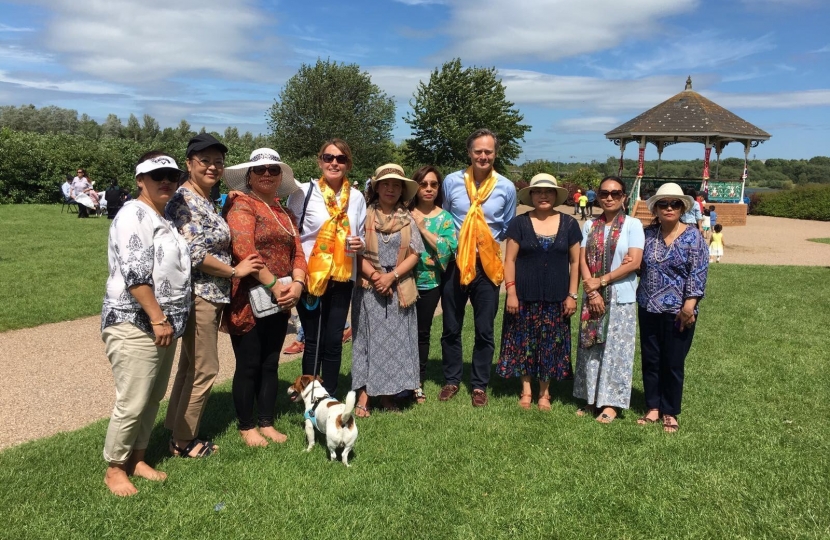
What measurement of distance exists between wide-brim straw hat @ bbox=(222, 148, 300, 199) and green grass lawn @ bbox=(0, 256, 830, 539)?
188 centimetres

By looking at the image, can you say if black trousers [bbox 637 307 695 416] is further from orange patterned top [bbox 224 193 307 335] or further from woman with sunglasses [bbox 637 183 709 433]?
orange patterned top [bbox 224 193 307 335]

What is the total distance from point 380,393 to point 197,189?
85.6 inches

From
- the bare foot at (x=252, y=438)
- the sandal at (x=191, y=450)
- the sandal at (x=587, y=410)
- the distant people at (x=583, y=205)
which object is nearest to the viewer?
the sandal at (x=191, y=450)

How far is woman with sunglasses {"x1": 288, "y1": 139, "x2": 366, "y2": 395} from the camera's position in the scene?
421cm

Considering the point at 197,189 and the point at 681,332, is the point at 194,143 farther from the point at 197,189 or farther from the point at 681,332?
the point at 681,332

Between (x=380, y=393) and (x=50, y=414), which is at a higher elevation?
(x=380, y=393)

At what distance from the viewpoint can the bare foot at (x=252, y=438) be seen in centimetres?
416

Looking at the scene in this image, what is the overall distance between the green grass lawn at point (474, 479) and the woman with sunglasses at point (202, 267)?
0.50m

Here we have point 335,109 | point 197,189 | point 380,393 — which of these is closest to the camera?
point 197,189

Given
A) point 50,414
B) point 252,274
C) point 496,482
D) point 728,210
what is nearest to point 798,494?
point 496,482

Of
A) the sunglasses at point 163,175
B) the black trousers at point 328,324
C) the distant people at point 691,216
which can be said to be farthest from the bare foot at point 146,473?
the distant people at point 691,216

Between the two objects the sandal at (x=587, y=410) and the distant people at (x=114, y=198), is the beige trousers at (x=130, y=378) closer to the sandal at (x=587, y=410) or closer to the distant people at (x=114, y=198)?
the sandal at (x=587, y=410)

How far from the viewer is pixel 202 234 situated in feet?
11.6

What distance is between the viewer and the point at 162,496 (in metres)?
3.38
